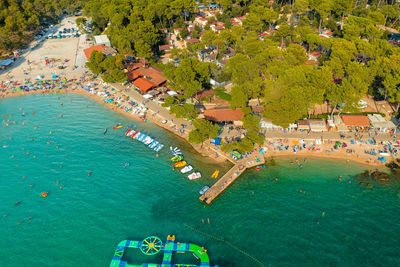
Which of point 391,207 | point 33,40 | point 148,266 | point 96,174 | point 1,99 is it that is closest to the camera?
point 148,266

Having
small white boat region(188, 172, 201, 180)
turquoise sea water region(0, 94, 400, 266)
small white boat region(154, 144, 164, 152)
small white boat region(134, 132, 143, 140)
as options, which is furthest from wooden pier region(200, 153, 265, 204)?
small white boat region(134, 132, 143, 140)

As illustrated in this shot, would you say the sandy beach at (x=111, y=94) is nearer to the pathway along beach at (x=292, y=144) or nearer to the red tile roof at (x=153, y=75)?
the pathway along beach at (x=292, y=144)

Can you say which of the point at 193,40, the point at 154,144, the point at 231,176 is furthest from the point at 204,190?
the point at 193,40

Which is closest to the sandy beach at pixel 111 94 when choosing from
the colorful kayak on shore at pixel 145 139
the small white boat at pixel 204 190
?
the colorful kayak on shore at pixel 145 139

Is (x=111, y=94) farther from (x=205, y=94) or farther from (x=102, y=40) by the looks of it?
(x=102, y=40)

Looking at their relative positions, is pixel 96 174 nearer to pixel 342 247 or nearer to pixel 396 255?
pixel 342 247

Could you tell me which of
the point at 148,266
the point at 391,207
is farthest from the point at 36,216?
the point at 391,207
